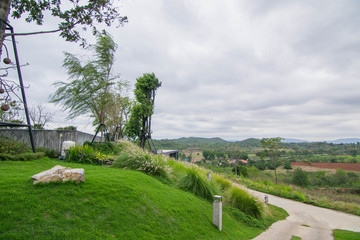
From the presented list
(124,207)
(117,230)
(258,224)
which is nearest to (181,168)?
(258,224)

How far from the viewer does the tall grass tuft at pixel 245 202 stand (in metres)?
7.66

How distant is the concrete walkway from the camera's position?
631 centimetres

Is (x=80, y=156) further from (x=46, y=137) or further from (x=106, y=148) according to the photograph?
(x=46, y=137)

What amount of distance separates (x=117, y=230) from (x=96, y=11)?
440cm

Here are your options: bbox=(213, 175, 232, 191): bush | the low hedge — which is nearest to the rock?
the low hedge

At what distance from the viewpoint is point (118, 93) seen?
21.3 meters

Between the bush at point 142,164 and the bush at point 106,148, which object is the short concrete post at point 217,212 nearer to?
the bush at point 142,164

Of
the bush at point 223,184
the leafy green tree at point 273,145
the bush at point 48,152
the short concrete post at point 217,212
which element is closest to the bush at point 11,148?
the bush at point 48,152

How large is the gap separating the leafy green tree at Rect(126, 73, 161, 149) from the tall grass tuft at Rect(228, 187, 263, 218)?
347 inches

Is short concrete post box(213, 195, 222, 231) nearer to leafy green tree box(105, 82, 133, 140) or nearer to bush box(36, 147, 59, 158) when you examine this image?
bush box(36, 147, 59, 158)

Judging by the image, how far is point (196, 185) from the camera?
7164 mm

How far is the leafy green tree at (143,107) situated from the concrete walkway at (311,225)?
29.7ft

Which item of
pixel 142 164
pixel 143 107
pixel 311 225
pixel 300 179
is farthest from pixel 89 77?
pixel 300 179

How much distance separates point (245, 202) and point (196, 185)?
2.23 metres
